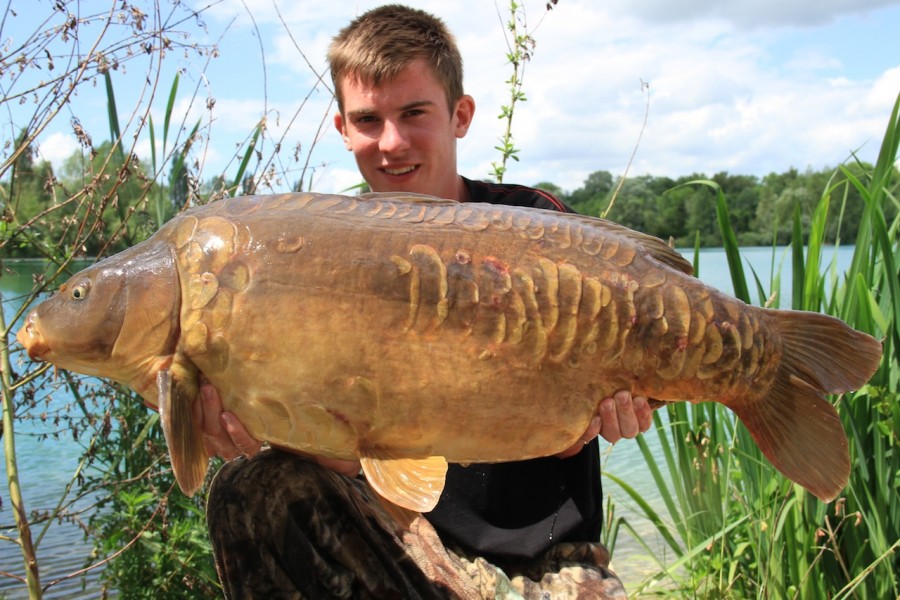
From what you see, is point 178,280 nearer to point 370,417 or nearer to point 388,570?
point 370,417

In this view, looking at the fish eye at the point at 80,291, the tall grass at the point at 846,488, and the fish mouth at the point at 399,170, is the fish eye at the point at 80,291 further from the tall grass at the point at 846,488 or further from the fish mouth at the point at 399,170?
the tall grass at the point at 846,488

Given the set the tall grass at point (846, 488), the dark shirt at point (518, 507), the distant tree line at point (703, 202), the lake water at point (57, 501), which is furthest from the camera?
the distant tree line at point (703, 202)

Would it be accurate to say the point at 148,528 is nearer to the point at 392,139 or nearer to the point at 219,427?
the point at 219,427

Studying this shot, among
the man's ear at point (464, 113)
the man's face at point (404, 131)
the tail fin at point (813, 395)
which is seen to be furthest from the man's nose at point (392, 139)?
the tail fin at point (813, 395)

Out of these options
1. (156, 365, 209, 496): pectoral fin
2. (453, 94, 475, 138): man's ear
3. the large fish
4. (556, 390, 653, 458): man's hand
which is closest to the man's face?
(453, 94, 475, 138): man's ear

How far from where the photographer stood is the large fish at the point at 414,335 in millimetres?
1480

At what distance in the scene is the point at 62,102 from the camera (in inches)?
98.7

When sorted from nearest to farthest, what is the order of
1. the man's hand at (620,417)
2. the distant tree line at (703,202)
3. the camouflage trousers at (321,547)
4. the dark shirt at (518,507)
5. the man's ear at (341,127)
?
the man's hand at (620,417)
the camouflage trousers at (321,547)
the dark shirt at (518,507)
the man's ear at (341,127)
the distant tree line at (703,202)

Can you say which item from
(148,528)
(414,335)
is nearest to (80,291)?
(414,335)

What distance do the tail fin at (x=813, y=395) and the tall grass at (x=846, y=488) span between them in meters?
0.65

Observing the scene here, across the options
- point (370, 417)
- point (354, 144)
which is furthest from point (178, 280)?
point (354, 144)

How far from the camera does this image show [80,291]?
1.55 meters

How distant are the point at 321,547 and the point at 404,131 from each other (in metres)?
1.14

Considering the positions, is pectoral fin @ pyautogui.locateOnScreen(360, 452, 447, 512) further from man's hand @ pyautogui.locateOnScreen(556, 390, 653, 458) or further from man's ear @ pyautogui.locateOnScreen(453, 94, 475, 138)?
man's ear @ pyautogui.locateOnScreen(453, 94, 475, 138)
